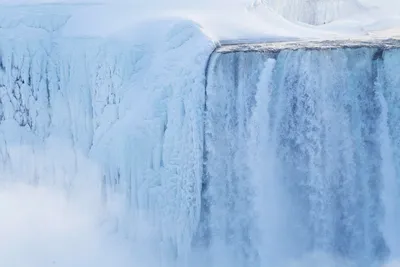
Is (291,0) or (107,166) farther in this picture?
(291,0)

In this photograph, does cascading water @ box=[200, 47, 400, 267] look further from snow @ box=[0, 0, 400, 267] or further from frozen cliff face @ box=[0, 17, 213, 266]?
frozen cliff face @ box=[0, 17, 213, 266]

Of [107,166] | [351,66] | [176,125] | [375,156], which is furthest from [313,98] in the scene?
[107,166]

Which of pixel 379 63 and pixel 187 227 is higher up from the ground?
pixel 379 63

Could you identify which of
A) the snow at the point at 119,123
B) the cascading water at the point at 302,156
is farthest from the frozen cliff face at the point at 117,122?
the cascading water at the point at 302,156

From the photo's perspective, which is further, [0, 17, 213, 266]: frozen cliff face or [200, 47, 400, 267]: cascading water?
[0, 17, 213, 266]: frozen cliff face

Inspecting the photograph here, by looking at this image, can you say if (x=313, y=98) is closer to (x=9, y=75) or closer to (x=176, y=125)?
(x=176, y=125)

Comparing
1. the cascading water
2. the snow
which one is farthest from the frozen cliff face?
the cascading water
